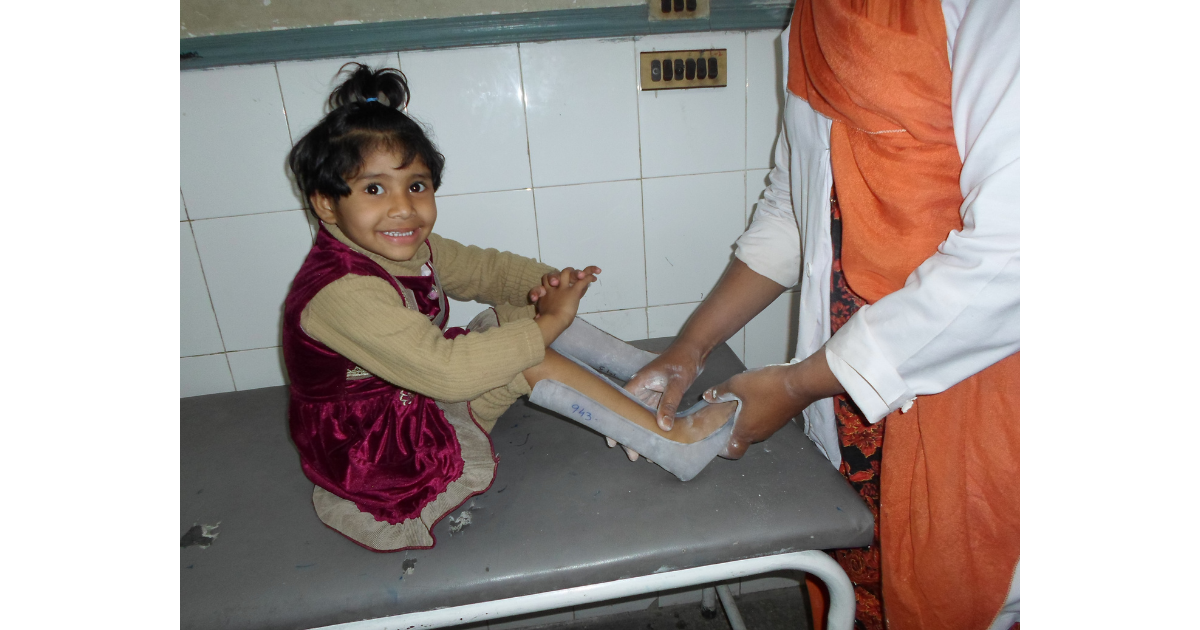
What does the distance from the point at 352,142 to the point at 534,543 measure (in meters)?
0.72

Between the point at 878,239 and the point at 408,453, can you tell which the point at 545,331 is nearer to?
the point at 408,453

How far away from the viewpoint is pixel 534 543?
0.86 meters

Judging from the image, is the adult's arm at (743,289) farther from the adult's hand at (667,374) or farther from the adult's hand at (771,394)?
the adult's hand at (771,394)

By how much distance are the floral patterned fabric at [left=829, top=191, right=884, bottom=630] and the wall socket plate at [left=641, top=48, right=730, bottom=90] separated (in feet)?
2.02

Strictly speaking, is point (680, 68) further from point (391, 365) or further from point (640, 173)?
point (391, 365)

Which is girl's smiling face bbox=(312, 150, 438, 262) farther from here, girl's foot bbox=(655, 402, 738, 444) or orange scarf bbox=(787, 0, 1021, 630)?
orange scarf bbox=(787, 0, 1021, 630)

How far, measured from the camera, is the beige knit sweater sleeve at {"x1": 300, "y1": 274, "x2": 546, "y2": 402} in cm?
87

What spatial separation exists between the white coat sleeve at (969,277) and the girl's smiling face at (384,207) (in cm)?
72

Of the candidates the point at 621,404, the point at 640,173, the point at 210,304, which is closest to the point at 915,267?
the point at 621,404

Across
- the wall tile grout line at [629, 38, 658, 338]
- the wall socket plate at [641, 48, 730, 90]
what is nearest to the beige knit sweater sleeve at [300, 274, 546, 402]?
the wall tile grout line at [629, 38, 658, 338]

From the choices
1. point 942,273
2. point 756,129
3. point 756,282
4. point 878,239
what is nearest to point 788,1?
point 756,129

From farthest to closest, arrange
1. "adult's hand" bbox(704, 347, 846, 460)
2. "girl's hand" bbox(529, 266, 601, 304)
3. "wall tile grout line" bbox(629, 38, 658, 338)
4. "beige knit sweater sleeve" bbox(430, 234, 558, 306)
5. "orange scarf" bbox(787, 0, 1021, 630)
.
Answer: "wall tile grout line" bbox(629, 38, 658, 338)
"beige knit sweater sleeve" bbox(430, 234, 558, 306)
"girl's hand" bbox(529, 266, 601, 304)
"adult's hand" bbox(704, 347, 846, 460)
"orange scarf" bbox(787, 0, 1021, 630)

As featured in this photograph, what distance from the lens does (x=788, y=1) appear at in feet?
4.39

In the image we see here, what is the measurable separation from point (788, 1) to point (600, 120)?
0.53 m
